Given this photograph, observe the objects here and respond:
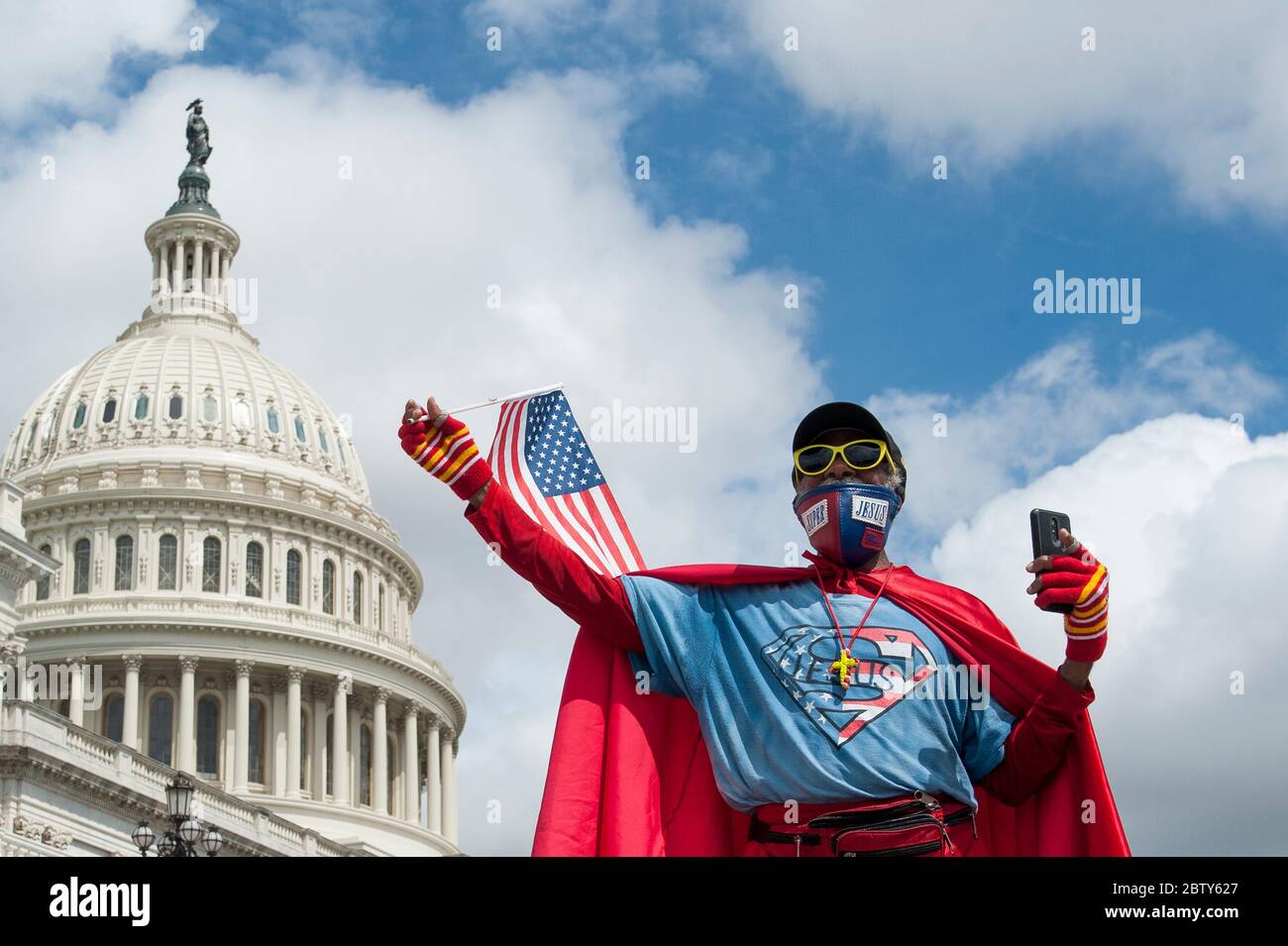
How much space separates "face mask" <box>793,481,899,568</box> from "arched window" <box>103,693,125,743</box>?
6138 centimetres

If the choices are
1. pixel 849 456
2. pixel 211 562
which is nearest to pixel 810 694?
pixel 849 456

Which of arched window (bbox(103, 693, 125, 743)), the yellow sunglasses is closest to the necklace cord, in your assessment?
the yellow sunglasses

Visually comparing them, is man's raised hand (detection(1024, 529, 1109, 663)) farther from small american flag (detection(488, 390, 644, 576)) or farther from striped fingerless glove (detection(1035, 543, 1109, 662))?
small american flag (detection(488, 390, 644, 576))

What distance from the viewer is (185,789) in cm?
2416

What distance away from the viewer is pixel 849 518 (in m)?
5.92

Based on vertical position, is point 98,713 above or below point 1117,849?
above

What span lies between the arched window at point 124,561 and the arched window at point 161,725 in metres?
4.60

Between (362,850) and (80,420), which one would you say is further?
(80,420)

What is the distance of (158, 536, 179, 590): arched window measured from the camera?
66750mm

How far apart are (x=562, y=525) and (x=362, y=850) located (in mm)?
57825

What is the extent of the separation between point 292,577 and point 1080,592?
6596 centimetres
